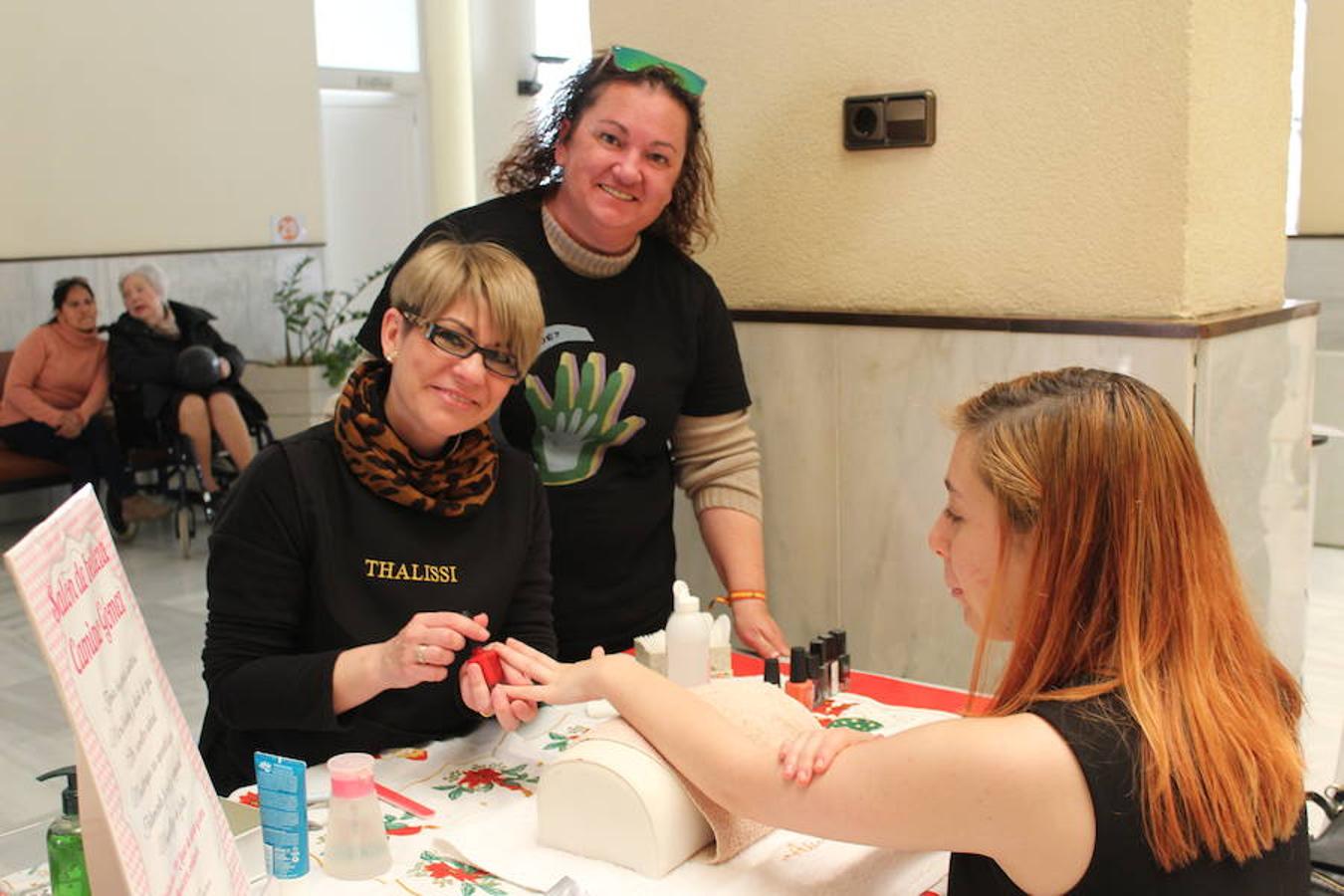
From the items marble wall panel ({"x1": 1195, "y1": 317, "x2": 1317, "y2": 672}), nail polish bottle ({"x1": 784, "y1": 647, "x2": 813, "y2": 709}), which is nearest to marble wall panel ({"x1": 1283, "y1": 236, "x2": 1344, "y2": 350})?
marble wall panel ({"x1": 1195, "y1": 317, "x2": 1317, "y2": 672})

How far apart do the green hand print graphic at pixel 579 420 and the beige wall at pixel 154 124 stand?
6237 mm

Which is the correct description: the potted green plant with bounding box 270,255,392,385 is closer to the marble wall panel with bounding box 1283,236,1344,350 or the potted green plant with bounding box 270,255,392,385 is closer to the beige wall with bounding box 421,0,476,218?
the beige wall with bounding box 421,0,476,218

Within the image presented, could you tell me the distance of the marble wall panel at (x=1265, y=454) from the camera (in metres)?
2.52

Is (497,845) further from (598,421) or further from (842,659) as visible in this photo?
(598,421)

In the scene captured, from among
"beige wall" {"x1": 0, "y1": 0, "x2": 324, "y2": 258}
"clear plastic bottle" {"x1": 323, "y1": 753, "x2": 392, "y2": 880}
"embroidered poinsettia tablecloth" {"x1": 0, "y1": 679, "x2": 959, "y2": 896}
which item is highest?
"beige wall" {"x1": 0, "y1": 0, "x2": 324, "y2": 258}

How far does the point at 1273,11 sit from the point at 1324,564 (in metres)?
3.92

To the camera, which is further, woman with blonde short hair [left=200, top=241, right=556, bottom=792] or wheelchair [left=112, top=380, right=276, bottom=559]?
wheelchair [left=112, top=380, right=276, bottom=559]

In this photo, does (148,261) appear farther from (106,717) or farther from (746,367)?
(106,717)

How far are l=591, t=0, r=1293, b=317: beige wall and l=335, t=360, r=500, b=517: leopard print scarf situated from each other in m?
1.17

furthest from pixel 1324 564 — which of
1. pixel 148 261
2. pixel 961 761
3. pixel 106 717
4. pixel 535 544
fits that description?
pixel 148 261

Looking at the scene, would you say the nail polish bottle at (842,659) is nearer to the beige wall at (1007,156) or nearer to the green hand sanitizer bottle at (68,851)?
the beige wall at (1007,156)

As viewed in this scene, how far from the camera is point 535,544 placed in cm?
205

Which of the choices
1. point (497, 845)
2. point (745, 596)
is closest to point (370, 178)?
point (745, 596)

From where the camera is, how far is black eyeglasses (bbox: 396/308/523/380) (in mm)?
1875
